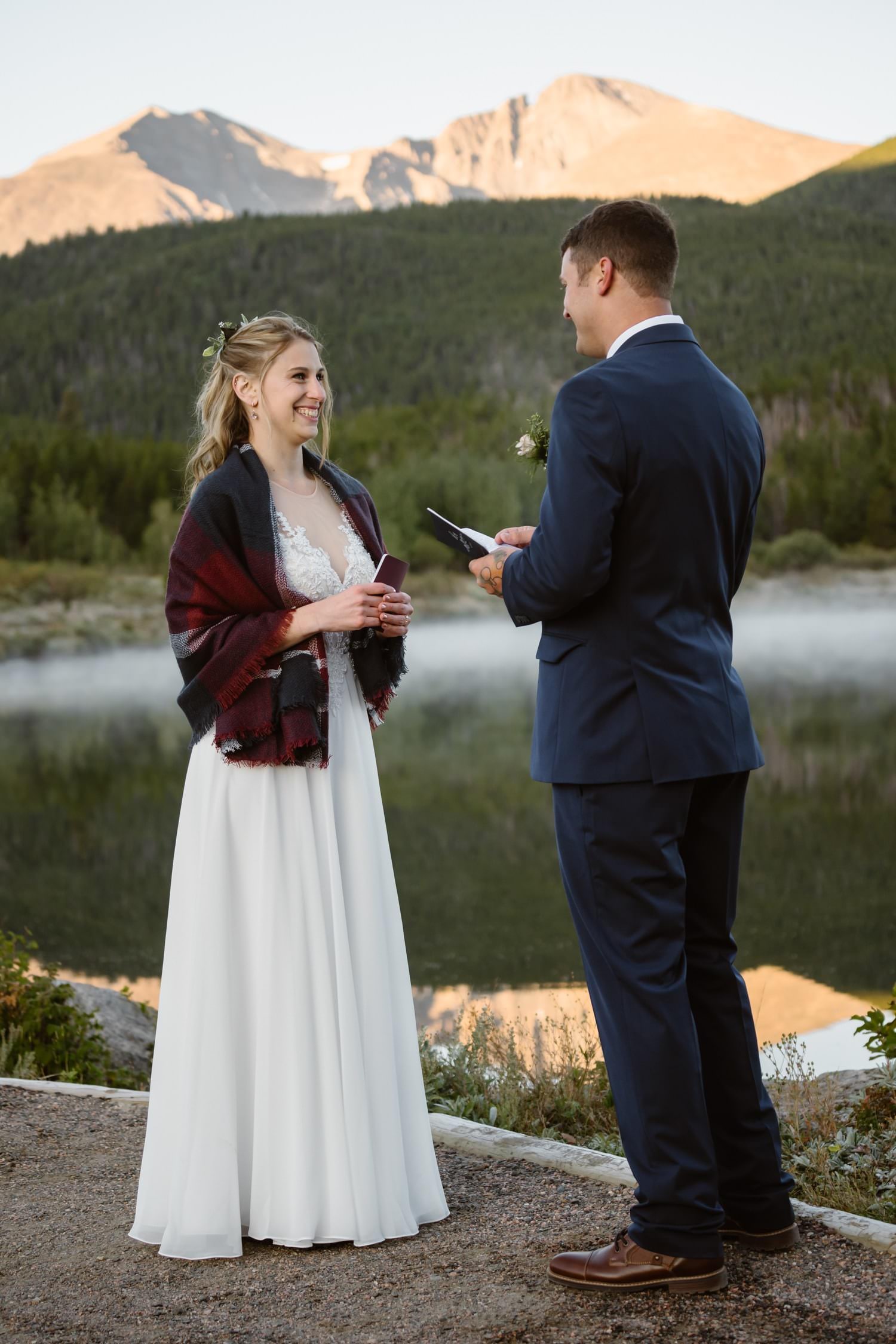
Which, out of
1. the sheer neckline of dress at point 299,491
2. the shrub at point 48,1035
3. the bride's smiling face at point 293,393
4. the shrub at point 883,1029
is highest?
the bride's smiling face at point 293,393

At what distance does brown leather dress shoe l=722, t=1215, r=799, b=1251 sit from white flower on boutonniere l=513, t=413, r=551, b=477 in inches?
66.1

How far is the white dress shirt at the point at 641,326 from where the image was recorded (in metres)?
2.69

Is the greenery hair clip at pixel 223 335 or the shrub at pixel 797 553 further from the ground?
the greenery hair clip at pixel 223 335

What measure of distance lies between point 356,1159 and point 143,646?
116ft

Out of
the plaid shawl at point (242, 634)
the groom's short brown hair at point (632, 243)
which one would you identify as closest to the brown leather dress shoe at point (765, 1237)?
the plaid shawl at point (242, 634)

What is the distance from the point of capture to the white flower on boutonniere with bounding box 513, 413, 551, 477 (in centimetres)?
307

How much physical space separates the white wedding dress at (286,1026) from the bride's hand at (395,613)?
0.15 m

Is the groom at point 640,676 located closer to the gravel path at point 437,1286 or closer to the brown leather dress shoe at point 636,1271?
the brown leather dress shoe at point 636,1271

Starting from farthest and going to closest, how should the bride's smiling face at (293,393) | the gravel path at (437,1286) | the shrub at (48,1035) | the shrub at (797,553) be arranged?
the shrub at (797,553)
the shrub at (48,1035)
the bride's smiling face at (293,393)
the gravel path at (437,1286)

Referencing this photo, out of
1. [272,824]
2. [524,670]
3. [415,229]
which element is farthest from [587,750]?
[415,229]

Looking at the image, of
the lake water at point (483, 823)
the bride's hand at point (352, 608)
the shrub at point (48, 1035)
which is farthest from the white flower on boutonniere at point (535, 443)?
the lake water at point (483, 823)

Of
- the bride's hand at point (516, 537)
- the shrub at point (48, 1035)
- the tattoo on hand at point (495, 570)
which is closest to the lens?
the tattoo on hand at point (495, 570)

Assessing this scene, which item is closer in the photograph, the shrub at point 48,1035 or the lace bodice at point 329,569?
the lace bodice at point 329,569

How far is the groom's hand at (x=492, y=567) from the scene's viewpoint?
2795 mm
